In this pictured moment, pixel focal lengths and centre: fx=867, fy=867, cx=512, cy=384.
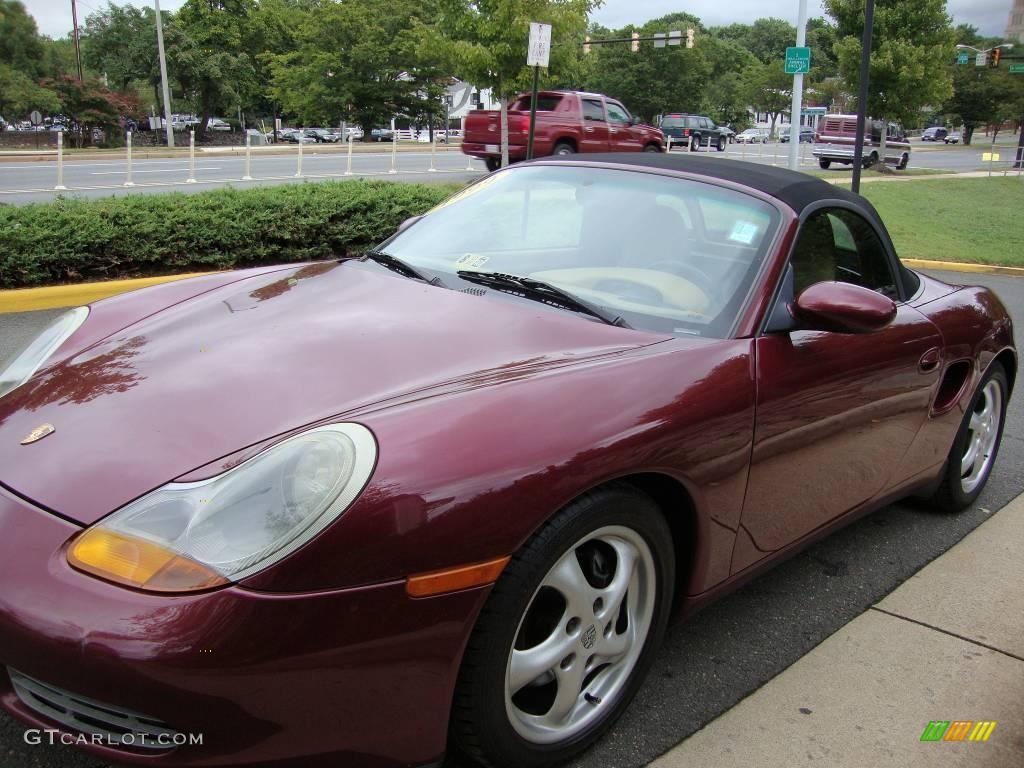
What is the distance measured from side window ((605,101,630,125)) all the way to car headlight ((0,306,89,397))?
57.6ft

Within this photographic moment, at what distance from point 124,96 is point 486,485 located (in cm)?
4726

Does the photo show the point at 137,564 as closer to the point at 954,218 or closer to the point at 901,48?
the point at 954,218

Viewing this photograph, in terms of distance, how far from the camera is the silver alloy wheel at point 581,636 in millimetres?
1864

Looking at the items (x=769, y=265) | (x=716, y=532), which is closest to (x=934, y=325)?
(x=769, y=265)

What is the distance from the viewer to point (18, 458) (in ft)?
6.11

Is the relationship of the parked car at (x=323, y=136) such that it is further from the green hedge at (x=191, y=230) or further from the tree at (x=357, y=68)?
the green hedge at (x=191, y=230)

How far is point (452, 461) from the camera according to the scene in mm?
1669

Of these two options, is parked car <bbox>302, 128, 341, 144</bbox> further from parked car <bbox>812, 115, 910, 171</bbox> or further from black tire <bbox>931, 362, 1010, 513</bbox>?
black tire <bbox>931, 362, 1010, 513</bbox>

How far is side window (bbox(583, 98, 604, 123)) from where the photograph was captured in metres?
18.8

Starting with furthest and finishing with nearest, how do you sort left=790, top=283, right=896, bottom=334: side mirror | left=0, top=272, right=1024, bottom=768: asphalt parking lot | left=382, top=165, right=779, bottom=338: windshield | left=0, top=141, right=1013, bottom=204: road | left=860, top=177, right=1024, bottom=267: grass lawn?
1. left=0, top=141, right=1013, bottom=204: road
2. left=860, top=177, right=1024, bottom=267: grass lawn
3. left=382, top=165, right=779, bottom=338: windshield
4. left=790, top=283, right=896, bottom=334: side mirror
5. left=0, top=272, right=1024, bottom=768: asphalt parking lot

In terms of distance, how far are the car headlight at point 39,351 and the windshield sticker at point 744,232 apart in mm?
2016

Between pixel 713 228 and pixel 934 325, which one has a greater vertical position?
pixel 713 228

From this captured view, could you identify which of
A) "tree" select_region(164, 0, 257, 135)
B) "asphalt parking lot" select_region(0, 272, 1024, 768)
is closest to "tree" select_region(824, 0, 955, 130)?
"asphalt parking lot" select_region(0, 272, 1024, 768)

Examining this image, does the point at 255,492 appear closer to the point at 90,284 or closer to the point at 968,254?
the point at 90,284
